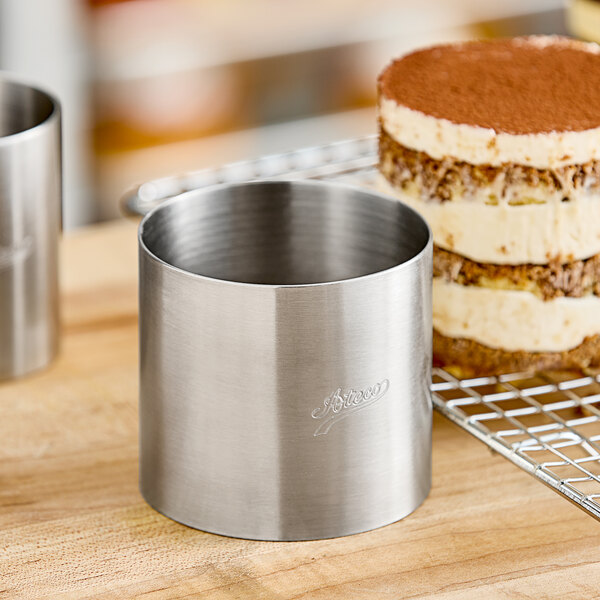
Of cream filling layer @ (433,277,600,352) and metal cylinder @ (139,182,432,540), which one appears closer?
metal cylinder @ (139,182,432,540)

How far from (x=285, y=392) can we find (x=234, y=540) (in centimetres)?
11

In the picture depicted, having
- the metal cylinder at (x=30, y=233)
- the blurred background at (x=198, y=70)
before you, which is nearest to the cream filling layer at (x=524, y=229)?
the metal cylinder at (x=30, y=233)

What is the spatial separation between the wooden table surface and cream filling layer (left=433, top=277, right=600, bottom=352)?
73 millimetres

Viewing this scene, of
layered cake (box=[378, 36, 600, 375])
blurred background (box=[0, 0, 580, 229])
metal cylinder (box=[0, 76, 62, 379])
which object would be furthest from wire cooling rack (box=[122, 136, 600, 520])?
blurred background (box=[0, 0, 580, 229])

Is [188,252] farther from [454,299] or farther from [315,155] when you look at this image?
[315,155]

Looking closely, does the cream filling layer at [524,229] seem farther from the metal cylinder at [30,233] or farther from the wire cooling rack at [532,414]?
the metal cylinder at [30,233]

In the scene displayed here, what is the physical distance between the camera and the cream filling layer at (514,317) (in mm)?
826

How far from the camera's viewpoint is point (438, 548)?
2.31ft

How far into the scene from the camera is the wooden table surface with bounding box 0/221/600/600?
2.18 ft

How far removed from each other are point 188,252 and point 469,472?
9.4 inches

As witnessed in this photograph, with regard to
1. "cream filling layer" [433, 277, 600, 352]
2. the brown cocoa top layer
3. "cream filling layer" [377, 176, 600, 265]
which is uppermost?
the brown cocoa top layer

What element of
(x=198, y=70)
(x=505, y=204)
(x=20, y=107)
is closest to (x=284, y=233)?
(x=505, y=204)

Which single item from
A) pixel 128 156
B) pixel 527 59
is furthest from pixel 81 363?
pixel 128 156

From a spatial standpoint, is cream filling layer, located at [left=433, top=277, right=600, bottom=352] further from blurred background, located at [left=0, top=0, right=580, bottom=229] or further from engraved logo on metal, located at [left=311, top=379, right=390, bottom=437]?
blurred background, located at [left=0, top=0, right=580, bottom=229]
